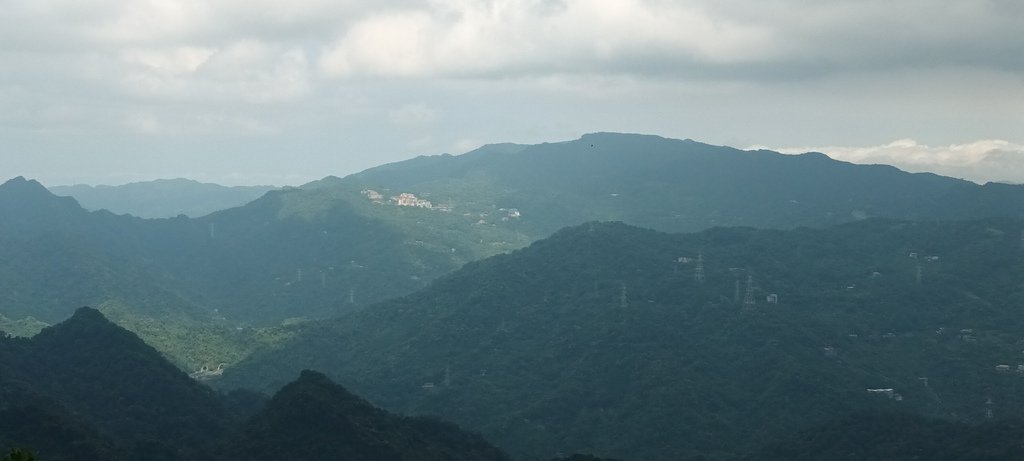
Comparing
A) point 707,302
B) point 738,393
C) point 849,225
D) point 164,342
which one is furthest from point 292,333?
point 849,225

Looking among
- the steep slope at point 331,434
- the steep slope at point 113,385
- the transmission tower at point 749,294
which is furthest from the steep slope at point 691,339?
the steep slope at point 113,385

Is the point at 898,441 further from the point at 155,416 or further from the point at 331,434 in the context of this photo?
the point at 155,416

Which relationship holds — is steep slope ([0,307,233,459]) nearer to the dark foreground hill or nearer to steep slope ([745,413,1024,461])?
the dark foreground hill

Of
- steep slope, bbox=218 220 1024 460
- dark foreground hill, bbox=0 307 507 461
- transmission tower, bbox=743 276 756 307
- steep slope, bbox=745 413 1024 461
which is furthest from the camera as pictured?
transmission tower, bbox=743 276 756 307

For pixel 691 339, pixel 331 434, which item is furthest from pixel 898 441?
pixel 691 339

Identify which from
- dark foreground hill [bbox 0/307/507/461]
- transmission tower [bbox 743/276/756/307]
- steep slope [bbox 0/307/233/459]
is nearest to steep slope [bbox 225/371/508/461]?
dark foreground hill [bbox 0/307/507/461]

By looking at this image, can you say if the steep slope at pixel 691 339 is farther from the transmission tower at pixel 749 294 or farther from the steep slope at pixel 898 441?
the steep slope at pixel 898 441

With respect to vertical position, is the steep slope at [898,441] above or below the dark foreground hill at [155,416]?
below
